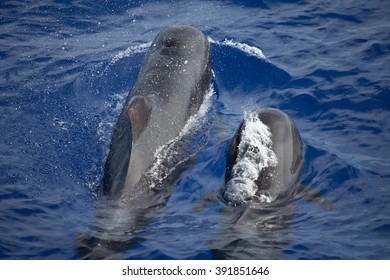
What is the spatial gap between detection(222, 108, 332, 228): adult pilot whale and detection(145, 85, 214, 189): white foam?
1119mm

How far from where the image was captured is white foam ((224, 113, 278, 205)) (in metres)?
10.9

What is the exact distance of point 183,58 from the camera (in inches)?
547

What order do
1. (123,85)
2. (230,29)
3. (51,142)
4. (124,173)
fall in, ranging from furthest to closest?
(230,29)
(123,85)
(51,142)
(124,173)

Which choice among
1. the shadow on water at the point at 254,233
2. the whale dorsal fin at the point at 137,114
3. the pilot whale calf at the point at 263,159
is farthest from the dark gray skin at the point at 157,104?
the shadow on water at the point at 254,233

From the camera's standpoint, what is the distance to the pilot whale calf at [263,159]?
11.0 m

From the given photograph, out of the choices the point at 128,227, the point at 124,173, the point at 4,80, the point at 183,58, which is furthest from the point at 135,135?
the point at 4,80

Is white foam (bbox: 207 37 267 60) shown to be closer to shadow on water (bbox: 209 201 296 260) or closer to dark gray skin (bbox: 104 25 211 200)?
dark gray skin (bbox: 104 25 211 200)

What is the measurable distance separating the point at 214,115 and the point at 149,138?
3085 mm

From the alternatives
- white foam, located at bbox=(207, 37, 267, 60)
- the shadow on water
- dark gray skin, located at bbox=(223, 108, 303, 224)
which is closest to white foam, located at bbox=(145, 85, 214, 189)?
dark gray skin, located at bbox=(223, 108, 303, 224)

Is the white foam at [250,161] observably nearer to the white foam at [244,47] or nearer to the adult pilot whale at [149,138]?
the adult pilot whale at [149,138]

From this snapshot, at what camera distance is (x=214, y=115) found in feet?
47.2

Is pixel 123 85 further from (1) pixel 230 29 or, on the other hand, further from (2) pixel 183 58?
(1) pixel 230 29

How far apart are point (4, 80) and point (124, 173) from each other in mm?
7389

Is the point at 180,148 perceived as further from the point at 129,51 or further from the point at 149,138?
the point at 129,51
